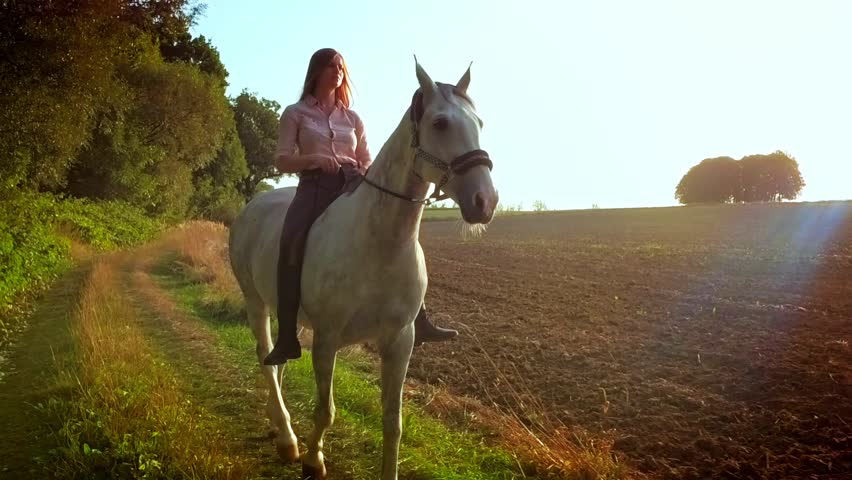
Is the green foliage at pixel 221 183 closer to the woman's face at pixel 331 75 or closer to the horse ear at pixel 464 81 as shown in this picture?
the woman's face at pixel 331 75

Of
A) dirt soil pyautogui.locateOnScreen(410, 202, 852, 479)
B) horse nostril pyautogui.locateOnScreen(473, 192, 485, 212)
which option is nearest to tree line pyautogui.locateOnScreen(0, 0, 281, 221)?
dirt soil pyautogui.locateOnScreen(410, 202, 852, 479)

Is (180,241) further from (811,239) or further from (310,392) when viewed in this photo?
(811,239)

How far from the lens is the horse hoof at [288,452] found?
4.21 meters

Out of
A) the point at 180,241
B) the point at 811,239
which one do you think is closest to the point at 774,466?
the point at 180,241

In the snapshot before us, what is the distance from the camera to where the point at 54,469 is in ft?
11.9

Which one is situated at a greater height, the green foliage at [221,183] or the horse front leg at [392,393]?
Result: the green foliage at [221,183]

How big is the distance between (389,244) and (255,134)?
42768 millimetres

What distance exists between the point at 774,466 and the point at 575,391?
2505 mm

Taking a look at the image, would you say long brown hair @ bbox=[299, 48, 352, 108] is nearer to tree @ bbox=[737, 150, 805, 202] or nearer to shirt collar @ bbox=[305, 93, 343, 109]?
shirt collar @ bbox=[305, 93, 343, 109]

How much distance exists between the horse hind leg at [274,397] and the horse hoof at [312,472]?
0.38m

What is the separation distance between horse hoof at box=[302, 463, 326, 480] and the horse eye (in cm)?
252

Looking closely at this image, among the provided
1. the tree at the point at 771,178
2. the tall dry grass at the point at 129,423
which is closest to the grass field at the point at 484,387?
the tall dry grass at the point at 129,423

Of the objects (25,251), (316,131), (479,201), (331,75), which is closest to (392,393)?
(479,201)

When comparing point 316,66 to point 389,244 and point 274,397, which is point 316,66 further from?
point 274,397
